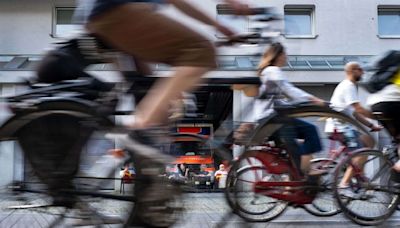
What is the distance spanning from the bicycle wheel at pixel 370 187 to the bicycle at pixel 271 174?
0.72m

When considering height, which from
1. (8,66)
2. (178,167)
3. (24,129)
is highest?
(8,66)

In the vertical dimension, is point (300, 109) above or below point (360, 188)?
above

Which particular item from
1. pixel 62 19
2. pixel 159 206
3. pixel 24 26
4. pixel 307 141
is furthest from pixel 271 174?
pixel 62 19

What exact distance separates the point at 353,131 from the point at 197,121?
57.8 inches

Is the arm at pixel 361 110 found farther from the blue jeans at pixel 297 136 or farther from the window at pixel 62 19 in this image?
the window at pixel 62 19

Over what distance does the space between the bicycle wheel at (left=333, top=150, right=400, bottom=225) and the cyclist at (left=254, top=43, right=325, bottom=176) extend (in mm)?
719

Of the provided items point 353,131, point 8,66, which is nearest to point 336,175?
point 353,131

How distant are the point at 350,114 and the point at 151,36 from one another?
182cm

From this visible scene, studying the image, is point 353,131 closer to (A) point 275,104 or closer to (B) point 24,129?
(A) point 275,104

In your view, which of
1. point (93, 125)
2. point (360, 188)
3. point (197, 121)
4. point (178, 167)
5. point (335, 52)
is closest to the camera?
point (93, 125)

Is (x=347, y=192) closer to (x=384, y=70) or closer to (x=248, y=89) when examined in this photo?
(x=384, y=70)

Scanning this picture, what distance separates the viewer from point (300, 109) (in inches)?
139

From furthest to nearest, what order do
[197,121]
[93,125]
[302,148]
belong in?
[302,148] < [197,121] < [93,125]

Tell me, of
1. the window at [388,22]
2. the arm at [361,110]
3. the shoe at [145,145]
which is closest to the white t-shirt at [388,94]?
the arm at [361,110]
